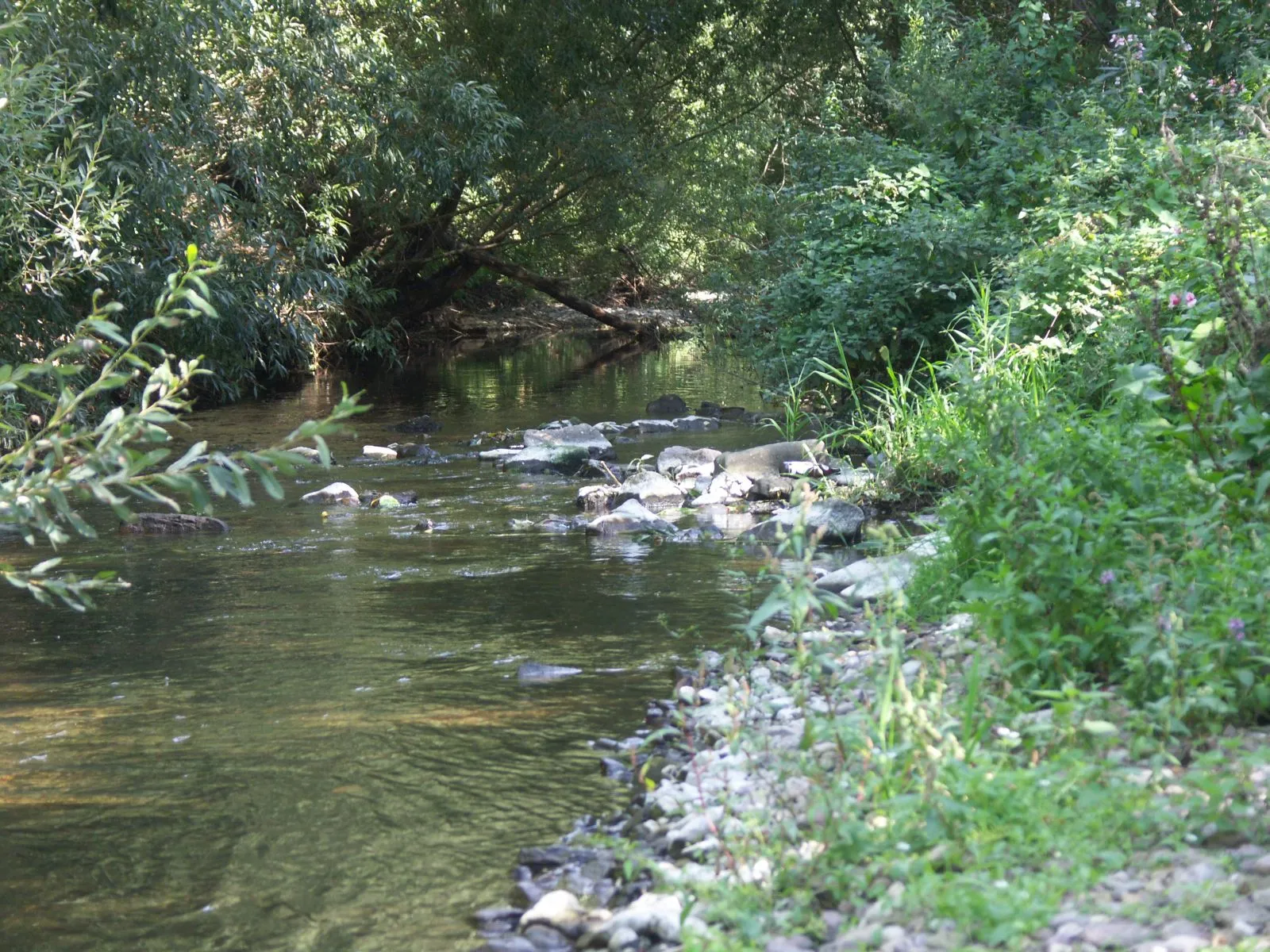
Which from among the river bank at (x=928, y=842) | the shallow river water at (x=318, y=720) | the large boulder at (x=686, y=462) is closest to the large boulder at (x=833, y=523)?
the shallow river water at (x=318, y=720)

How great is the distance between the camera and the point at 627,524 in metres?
8.17

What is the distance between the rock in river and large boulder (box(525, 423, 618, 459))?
2.21 meters

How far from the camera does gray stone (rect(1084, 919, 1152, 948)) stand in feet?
7.53

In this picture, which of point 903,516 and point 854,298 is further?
point 854,298

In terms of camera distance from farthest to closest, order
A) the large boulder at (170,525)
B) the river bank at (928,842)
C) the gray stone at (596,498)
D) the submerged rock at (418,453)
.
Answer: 1. the submerged rock at (418,453)
2. the gray stone at (596,498)
3. the large boulder at (170,525)
4. the river bank at (928,842)

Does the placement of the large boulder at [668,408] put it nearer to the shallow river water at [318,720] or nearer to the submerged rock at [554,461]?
the submerged rock at [554,461]

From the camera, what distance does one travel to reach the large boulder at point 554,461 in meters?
10.7

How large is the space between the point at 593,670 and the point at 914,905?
2780mm

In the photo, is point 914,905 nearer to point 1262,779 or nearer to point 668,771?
point 1262,779

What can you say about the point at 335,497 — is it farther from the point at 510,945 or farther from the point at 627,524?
the point at 510,945

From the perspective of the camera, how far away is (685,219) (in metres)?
19.7

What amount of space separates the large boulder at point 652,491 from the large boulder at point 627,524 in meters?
→ 0.74

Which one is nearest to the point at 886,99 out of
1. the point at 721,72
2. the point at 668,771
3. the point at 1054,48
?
the point at 1054,48

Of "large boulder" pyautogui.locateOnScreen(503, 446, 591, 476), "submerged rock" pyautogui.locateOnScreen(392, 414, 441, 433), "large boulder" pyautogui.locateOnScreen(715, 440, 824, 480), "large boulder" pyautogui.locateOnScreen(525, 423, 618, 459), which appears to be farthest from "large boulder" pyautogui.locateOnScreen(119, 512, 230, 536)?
"submerged rock" pyautogui.locateOnScreen(392, 414, 441, 433)
